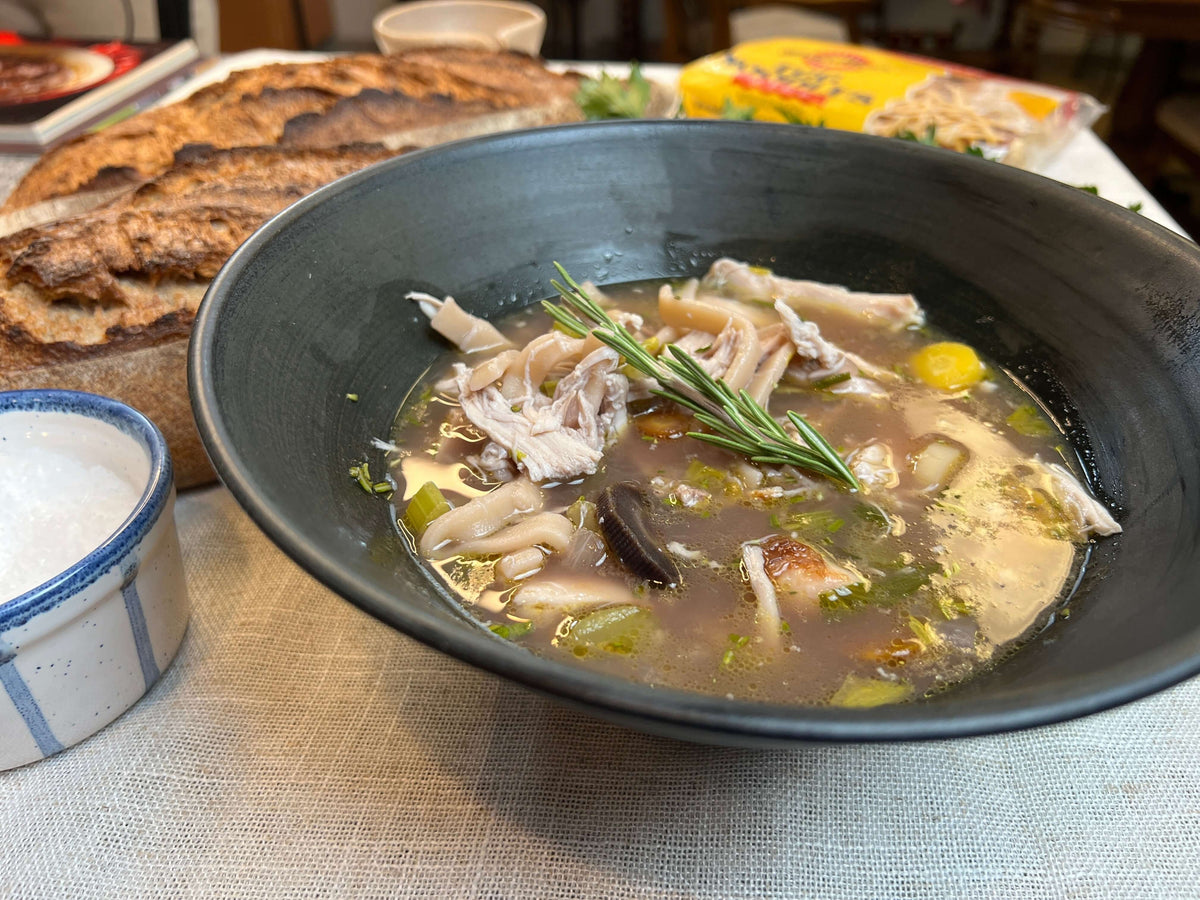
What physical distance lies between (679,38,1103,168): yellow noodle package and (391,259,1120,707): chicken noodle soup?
1.31m

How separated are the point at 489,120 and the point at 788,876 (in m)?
2.62

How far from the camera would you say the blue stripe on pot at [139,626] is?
1369mm

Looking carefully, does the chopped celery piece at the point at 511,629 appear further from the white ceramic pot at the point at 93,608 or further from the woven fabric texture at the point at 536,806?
the white ceramic pot at the point at 93,608

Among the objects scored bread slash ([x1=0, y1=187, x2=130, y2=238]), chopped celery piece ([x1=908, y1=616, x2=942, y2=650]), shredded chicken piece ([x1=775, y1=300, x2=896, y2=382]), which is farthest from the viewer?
scored bread slash ([x1=0, y1=187, x2=130, y2=238])

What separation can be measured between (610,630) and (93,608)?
0.78 meters

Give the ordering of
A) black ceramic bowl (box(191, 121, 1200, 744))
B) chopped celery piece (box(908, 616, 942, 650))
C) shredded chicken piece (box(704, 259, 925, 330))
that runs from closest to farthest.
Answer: black ceramic bowl (box(191, 121, 1200, 744)) → chopped celery piece (box(908, 616, 942, 650)) → shredded chicken piece (box(704, 259, 925, 330))

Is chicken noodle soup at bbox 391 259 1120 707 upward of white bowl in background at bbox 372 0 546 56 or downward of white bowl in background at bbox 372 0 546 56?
downward

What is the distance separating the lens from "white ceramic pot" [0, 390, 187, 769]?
1.26 m

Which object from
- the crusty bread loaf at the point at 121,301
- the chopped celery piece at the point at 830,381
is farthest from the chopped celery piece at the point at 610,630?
the crusty bread loaf at the point at 121,301

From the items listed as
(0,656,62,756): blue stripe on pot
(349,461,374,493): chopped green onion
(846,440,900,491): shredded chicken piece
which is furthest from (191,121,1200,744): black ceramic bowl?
(0,656,62,756): blue stripe on pot

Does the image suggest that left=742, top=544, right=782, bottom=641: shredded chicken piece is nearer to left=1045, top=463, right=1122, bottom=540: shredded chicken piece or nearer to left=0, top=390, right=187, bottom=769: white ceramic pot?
left=1045, top=463, right=1122, bottom=540: shredded chicken piece

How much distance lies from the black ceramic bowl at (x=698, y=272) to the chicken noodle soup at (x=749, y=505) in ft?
0.25

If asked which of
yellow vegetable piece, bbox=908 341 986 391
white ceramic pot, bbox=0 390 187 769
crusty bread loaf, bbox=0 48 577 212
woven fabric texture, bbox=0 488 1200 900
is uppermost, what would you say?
crusty bread loaf, bbox=0 48 577 212

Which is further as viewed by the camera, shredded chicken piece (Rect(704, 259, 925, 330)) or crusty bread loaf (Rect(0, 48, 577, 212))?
crusty bread loaf (Rect(0, 48, 577, 212))
